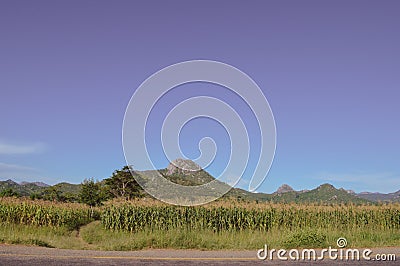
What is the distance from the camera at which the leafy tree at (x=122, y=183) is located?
226 feet

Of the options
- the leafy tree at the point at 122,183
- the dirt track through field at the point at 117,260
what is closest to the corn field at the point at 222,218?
the dirt track through field at the point at 117,260

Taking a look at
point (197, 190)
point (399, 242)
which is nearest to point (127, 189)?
point (197, 190)

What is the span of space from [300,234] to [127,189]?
57686 millimetres

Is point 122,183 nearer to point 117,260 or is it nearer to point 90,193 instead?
point 90,193

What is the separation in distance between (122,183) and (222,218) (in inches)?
2050

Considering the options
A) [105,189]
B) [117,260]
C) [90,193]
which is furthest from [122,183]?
[117,260]

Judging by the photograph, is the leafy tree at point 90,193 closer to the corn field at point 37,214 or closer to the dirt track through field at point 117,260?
the corn field at point 37,214

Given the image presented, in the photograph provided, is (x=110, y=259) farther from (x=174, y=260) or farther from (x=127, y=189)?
(x=127, y=189)

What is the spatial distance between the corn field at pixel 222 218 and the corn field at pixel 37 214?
209 centimetres

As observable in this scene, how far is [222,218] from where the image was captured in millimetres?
20344

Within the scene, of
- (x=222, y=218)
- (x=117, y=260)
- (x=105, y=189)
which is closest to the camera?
(x=117, y=260)

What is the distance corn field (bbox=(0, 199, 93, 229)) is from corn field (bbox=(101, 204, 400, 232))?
2091mm

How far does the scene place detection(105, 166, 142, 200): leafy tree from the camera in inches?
2709

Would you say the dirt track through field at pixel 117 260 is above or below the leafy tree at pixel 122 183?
below
